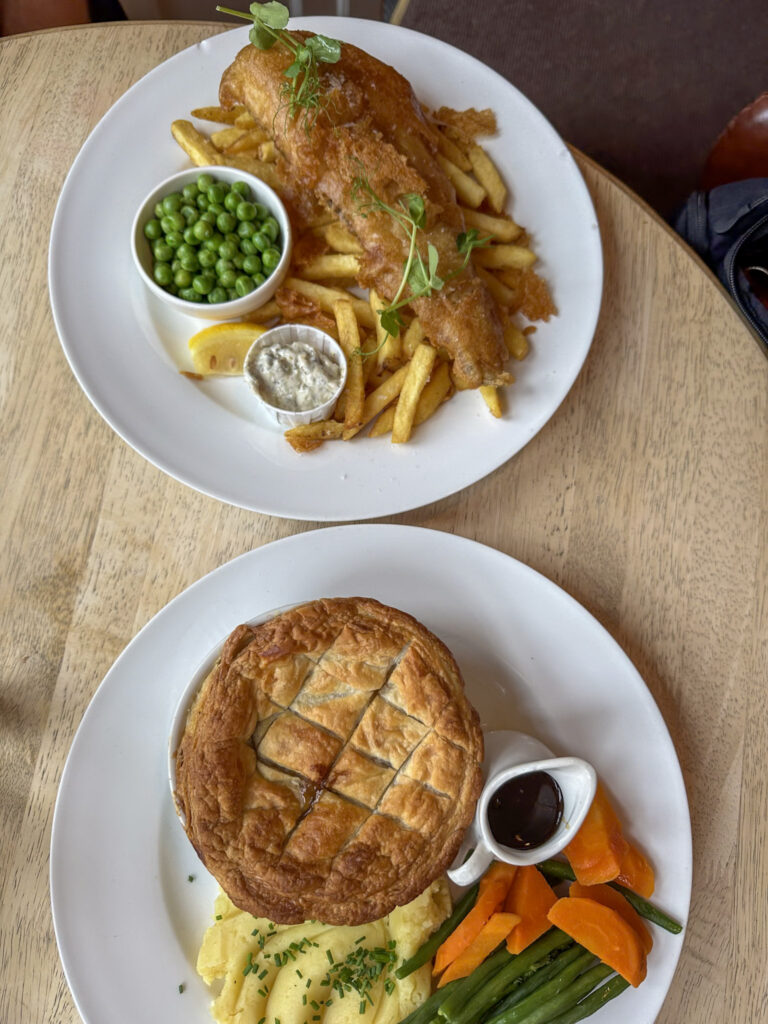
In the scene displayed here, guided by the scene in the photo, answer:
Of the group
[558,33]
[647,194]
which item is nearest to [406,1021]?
[647,194]

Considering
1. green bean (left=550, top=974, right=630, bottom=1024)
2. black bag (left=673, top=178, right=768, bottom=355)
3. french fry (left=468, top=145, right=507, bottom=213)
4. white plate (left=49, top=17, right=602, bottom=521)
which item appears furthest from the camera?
black bag (left=673, top=178, right=768, bottom=355)

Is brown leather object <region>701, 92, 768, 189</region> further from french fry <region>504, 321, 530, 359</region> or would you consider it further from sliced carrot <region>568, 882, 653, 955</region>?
sliced carrot <region>568, 882, 653, 955</region>

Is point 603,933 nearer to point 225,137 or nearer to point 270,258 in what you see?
point 270,258

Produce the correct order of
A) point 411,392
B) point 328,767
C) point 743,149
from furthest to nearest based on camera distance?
point 743,149, point 411,392, point 328,767

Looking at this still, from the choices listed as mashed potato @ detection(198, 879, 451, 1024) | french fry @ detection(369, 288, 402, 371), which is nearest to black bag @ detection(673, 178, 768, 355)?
french fry @ detection(369, 288, 402, 371)

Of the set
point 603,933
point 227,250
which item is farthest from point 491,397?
point 603,933

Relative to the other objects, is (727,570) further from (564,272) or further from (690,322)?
(564,272)
